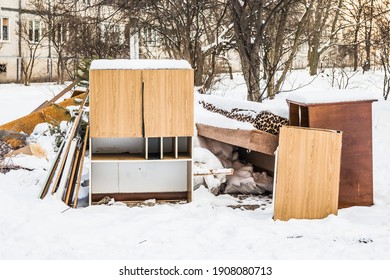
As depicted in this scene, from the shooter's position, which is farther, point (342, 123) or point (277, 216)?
point (342, 123)

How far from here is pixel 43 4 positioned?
31188 mm

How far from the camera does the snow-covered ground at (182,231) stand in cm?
504

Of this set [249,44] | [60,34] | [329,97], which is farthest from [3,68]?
[329,97]

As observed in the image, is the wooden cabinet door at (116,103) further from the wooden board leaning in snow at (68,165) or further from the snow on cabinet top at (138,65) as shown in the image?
the wooden board leaning in snow at (68,165)

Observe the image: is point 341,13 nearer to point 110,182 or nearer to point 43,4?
point 43,4

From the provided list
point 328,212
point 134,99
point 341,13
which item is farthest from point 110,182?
point 341,13

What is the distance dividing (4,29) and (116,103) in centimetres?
2655

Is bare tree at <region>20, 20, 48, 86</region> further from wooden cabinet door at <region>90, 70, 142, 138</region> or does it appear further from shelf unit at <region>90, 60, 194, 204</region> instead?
wooden cabinet door at <region>90, 70, 142, 138</region>

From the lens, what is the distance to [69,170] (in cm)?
700

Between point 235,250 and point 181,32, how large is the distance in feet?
33.6

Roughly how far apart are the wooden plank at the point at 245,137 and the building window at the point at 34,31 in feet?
85.7

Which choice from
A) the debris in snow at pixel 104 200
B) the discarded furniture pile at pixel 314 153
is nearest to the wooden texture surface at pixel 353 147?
the discarded furniture pile at pixel 314 153

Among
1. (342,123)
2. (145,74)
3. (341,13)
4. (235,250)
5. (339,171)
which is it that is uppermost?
(341,13)

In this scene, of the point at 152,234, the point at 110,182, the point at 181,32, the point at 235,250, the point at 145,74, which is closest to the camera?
the point at 235,250
